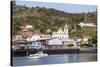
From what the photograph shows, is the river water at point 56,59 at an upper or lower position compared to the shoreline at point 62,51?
Answer: lower

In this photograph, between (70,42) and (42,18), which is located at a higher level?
(42,18)

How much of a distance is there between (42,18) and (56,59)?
18.5 inches

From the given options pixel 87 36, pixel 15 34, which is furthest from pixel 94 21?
pixel 15 34

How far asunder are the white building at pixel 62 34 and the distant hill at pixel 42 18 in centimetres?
4

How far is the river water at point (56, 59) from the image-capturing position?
2.01 m

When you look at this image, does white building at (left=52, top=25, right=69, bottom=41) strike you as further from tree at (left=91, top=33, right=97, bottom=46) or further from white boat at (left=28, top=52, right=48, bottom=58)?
tree at (left=91, top=33, right=97, bottom=46)

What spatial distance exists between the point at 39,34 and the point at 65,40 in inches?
11.9

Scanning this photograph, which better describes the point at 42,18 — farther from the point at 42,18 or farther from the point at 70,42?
the point at 70,42

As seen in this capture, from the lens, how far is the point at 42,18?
212cm

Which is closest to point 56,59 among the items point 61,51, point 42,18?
point 61,51

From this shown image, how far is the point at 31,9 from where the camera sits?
2076 millimetres

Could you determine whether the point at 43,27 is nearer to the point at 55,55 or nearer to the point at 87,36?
the point at 55,55

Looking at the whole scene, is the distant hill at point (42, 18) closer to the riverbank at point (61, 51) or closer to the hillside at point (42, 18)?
the hillside at point (42, 18)

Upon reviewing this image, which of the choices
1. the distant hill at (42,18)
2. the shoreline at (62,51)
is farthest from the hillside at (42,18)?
the shoreline at (62,51)
